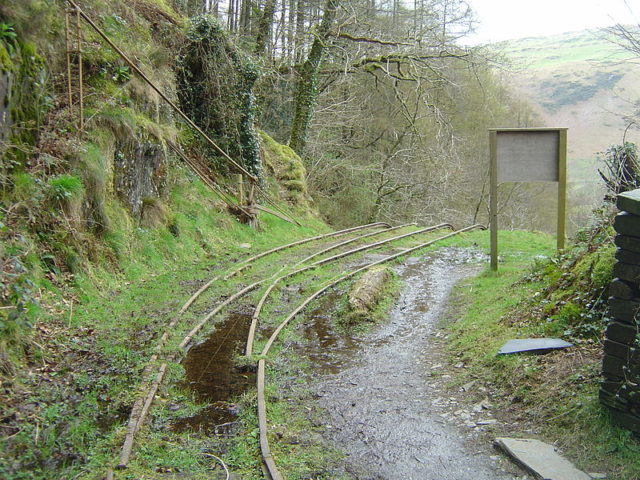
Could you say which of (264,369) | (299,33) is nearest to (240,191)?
(299,33)

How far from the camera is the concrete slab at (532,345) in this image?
257 inches

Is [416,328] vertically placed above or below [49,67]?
below

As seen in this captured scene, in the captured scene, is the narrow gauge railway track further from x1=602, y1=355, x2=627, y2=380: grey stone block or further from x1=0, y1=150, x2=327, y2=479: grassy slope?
x1=602, y1=355, x2=627, y2=380: grey stone block

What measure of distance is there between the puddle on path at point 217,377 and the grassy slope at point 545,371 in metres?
2.62

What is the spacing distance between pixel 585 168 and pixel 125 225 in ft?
154

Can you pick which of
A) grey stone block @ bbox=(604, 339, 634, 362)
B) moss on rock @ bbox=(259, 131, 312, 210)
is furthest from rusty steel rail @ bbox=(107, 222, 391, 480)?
moss on rock @ bbox=(259, 131, 312, 210)

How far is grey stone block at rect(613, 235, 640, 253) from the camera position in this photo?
5.03 meters

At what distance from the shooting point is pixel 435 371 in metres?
7.30

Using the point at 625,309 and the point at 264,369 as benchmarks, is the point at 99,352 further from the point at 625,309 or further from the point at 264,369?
the point at 625,309

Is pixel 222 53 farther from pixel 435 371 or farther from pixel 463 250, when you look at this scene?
pixel 435 371

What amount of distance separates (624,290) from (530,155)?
6219mm

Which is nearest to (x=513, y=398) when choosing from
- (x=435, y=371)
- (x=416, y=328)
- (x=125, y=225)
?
(x=435, y=371)

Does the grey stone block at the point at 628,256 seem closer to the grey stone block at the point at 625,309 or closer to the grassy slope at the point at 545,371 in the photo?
the grey stone block at the point at 625,309

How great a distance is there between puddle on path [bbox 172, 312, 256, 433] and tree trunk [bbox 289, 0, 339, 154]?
14456mm
